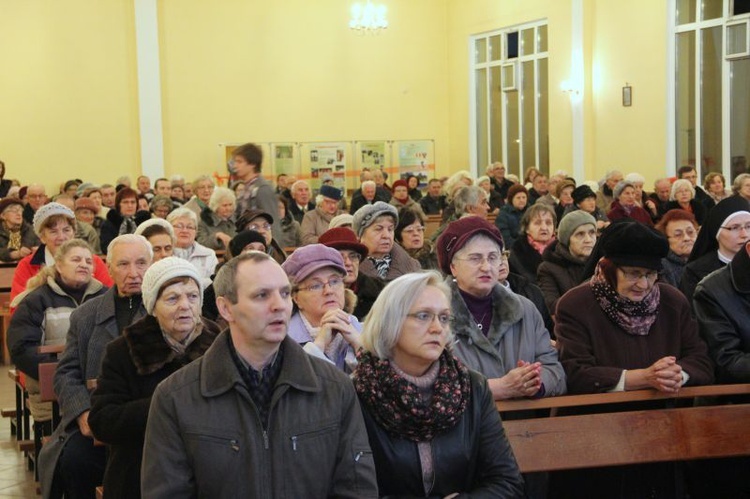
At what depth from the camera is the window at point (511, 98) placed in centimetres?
2012

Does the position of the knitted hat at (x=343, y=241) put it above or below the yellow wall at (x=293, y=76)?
below

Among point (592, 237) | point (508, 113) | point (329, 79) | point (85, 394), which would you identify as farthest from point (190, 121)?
point (85, 394)

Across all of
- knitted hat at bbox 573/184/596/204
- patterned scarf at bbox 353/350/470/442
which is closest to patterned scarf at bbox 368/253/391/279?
patterned scarf at bbox 353/350/470/442

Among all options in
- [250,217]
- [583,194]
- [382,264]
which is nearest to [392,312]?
[382,264]

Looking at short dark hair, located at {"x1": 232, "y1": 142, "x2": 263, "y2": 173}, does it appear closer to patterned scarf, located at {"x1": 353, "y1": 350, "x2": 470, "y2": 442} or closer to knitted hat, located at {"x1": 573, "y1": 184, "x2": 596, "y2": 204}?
patterned scarf, located at {"x1": 353, "y1": 350, "x2": 470, "y2": 442}

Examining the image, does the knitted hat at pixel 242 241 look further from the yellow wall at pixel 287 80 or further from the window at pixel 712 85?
the yellow wall at pixel 287 80

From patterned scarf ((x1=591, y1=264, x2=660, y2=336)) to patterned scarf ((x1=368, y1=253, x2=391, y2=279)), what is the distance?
2452 mm

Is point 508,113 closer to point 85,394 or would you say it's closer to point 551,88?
point 551,88

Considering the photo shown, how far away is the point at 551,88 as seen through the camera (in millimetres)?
19484

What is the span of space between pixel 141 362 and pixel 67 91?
14.8 meters

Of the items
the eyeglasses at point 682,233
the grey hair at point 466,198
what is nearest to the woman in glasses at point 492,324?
the eyeglasses at point 682,233

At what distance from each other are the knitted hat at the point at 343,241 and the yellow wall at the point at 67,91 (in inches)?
495

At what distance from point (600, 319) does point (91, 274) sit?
122 inches

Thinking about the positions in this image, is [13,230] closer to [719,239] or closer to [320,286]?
[320,286]
